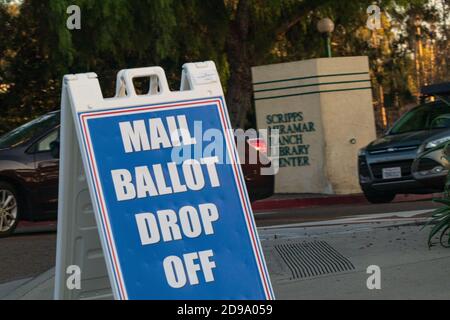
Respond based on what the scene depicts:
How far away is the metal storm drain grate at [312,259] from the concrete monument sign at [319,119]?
8952mm

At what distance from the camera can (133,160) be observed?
192 inches

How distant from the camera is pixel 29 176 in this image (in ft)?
40.0

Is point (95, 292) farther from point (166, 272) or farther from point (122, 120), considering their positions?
Answer: point (122, 120)

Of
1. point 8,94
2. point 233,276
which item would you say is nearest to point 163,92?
point 233,276

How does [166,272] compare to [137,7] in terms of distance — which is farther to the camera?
[137,7]

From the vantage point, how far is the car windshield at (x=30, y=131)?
12.5 meters

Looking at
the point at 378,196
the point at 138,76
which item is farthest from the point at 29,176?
the point at 138,76

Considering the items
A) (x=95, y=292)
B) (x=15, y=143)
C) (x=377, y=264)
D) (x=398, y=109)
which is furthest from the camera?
(x=398, y=109)

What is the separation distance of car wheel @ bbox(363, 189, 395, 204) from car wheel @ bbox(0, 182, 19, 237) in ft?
18.8

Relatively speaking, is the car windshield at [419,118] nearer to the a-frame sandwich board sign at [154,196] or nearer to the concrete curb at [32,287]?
the concrete curb at [32,287]

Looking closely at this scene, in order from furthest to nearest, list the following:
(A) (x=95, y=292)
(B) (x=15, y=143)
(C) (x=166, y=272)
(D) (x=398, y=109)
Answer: (D) (x=398, y=109)
(B) (x=15, y=143)
(A) (x=95, y=292)
(C) (x=166, y=272)

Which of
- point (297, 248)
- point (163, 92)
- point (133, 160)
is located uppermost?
point (163, 92)

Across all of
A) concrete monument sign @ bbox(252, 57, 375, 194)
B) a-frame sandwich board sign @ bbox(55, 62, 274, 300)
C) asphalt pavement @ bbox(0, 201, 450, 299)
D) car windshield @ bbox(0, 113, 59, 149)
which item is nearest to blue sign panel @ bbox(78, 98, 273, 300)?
a-frame sandwich board sign @ bbox(55, 62, 274, 300)

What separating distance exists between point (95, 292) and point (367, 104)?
46.2ft
